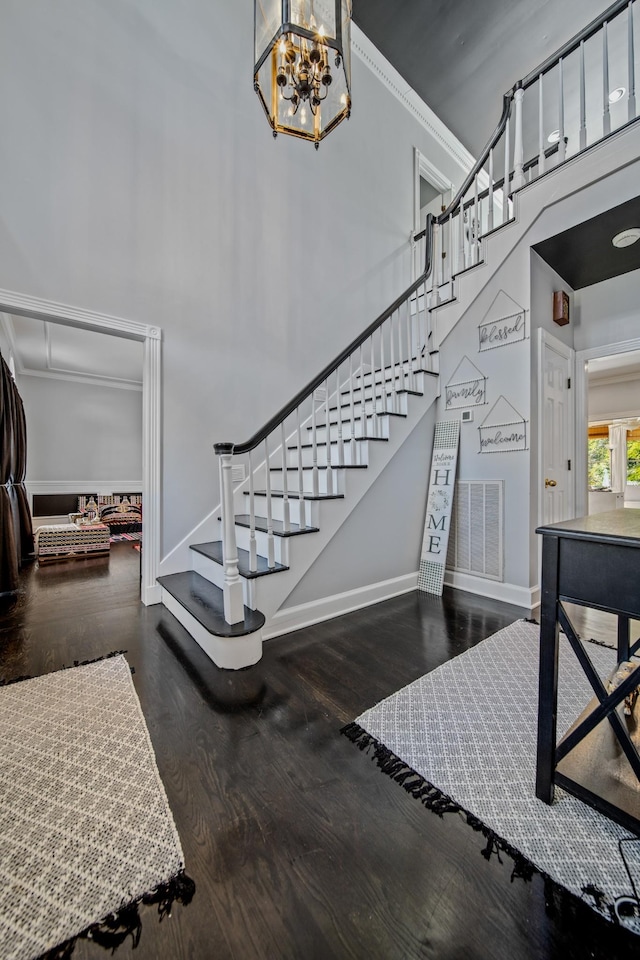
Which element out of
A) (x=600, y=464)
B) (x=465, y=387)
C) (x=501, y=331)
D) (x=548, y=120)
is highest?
(x=548, y=120)

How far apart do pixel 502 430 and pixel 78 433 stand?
7199 mm

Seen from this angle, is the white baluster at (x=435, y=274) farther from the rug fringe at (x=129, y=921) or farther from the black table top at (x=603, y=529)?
the rug fringe at (x=129, y=921)

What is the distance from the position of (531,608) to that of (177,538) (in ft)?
9.06

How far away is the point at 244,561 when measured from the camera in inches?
91.8

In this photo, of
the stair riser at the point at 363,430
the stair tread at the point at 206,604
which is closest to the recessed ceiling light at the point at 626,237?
the stair riser at the point at 363,430

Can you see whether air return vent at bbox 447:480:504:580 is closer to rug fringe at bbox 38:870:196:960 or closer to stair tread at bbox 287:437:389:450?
stair tread at bbox 287:437:389:450

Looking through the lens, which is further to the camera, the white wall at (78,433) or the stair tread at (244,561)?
the white wall at (78,433)

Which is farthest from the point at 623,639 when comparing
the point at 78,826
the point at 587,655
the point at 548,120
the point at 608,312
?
the point at 548,120

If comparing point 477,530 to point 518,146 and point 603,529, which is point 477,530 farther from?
point 518,146

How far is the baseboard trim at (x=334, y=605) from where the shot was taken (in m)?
2.31

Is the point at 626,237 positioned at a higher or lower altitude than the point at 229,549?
higher

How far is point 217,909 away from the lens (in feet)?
2.79

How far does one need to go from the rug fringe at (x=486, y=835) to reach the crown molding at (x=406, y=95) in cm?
657

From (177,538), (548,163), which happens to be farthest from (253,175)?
(177,538)
